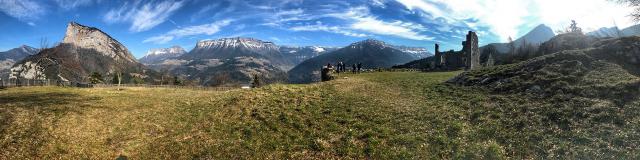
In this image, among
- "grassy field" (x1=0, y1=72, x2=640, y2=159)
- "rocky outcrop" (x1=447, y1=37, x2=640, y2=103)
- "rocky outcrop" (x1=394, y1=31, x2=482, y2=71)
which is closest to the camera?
"grassy field" (x1=0, y1=72, x2=640, y2=159)

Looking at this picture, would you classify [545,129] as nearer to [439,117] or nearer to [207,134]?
[439,117]

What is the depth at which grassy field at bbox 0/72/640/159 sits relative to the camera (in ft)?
81.3

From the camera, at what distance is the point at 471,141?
85.6ft

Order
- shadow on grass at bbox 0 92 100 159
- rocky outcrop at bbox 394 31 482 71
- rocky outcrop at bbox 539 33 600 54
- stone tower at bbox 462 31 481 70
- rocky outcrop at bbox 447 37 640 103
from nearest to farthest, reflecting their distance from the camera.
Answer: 1. shadow on grass at bbox 0 92 100 159
2. rocky outcrop at bbox 447 37 640 103
3. stone tower at bbox 462 31 481 70
4. rocky outcrop at bbox 394 31 482 71
5. rocky outcrop at bbox 539 33 600 54

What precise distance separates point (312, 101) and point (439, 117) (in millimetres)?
14250

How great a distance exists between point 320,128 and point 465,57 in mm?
82764

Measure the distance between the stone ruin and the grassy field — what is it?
57.8 metres

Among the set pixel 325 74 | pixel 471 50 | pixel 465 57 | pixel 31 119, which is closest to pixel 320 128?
pixel 31 119

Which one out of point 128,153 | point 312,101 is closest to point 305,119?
point 312,101

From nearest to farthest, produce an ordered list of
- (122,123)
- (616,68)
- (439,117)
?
(439,117) < (122,123) < (616,68)

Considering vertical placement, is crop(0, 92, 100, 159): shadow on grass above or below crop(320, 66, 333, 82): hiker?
below

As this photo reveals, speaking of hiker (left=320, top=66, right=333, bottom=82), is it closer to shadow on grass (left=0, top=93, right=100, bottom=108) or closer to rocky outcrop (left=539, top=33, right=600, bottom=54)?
shadow on grass (left=0, top=93, right=100, bottom=108)

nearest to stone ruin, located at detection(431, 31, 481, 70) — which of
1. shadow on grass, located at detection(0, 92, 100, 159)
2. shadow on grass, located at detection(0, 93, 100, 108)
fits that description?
shadow on grass, located at detection(0, 93, 100, 108)

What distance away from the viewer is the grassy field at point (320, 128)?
975 inches
